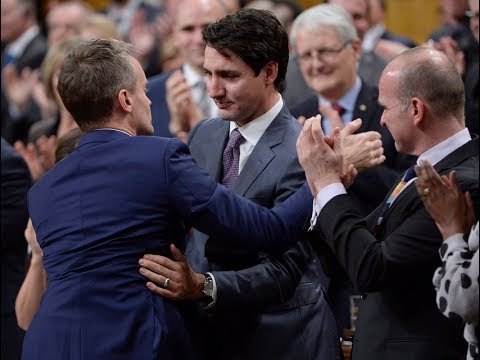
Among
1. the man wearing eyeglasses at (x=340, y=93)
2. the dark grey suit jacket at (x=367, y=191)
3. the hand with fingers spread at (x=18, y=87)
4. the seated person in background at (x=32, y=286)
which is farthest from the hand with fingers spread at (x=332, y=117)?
the hand with fingers spread at (x=18, y=87)

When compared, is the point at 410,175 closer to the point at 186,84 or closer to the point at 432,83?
the point at 432,83

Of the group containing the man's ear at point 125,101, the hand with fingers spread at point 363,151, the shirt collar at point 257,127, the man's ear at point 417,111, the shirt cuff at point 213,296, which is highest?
the man's ear at point 125,101

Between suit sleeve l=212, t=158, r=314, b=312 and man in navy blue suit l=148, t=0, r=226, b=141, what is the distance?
1.62 meters

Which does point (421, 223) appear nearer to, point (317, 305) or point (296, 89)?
point (317, 305)

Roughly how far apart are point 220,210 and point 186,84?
6.60ft

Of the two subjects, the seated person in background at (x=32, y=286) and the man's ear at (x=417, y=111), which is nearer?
the man's ear at (x=417, y=111)

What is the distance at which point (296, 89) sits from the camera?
516 cm

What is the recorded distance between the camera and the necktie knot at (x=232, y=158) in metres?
3.30

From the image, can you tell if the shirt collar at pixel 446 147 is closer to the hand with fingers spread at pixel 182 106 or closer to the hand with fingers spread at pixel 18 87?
the hand with fingers spread at pixel 182 106

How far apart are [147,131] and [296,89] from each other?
2131mm

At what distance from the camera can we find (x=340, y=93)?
455cm

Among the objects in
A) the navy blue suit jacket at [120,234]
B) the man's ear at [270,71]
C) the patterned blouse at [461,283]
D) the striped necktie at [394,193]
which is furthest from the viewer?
the man's ear at [270,71]

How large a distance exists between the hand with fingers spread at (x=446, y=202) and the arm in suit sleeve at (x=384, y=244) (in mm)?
111

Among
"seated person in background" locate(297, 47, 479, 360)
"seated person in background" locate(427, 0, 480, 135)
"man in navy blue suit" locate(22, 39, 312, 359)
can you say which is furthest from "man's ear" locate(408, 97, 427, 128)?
"seated person in background" locate(427, 0, 480, 135)
